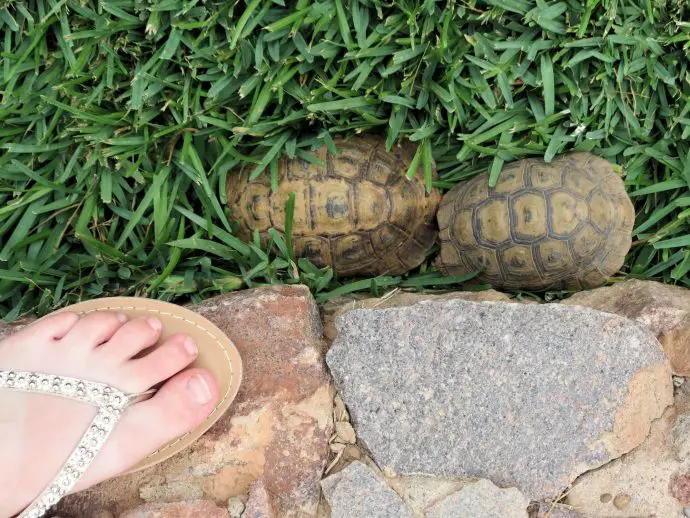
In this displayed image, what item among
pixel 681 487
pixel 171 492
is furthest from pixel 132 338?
pixel 681 487

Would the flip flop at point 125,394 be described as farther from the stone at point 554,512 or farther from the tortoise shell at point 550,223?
the tortoise shell at point 550,223

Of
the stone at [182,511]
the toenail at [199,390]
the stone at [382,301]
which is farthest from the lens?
the stone at [382,301]

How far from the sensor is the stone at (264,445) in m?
1.70

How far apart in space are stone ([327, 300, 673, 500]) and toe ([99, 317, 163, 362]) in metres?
0.50

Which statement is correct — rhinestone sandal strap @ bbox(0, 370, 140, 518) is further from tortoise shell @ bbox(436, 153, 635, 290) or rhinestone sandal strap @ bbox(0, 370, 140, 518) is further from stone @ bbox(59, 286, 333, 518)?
tortoise shell @ bbox(436, 153, 635, 290)

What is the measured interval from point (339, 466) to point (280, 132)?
1046 millimetres

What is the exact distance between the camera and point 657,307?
1.87 m

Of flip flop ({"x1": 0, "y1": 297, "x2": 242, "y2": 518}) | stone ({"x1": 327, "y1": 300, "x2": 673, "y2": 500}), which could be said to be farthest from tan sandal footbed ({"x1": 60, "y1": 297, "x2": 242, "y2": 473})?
stone ({"x1": 327, "y1": 300, "x2": 673, "y2": 500})

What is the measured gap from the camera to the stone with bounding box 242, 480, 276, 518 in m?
1.63

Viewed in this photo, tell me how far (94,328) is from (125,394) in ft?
0.68

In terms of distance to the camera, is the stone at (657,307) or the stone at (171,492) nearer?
the stone at (171,492)

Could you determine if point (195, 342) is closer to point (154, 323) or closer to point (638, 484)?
point (154, 323)

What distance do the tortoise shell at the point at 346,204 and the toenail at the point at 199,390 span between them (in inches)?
22.9

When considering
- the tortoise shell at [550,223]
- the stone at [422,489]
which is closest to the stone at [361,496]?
the stone at [422,489]
